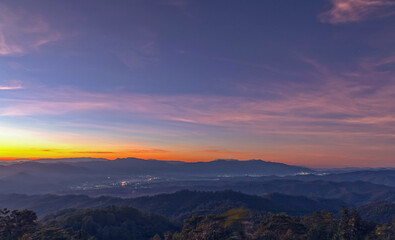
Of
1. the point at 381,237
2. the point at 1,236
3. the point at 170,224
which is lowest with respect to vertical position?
the point at 170,224

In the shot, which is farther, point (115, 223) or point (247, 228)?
point (115, 223)

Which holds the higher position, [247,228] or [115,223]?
[247,228]

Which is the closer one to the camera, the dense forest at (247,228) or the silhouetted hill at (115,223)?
the dense forest at (247,228)

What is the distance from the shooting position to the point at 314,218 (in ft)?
235

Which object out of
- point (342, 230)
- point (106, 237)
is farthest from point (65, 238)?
point (106, 237)

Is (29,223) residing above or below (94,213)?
above

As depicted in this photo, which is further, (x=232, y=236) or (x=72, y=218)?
(x=72, y=218)

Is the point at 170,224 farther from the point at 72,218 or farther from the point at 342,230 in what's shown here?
the point at 342,230

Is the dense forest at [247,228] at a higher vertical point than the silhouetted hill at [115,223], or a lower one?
higher

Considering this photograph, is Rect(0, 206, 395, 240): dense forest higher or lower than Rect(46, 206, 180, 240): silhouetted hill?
higher

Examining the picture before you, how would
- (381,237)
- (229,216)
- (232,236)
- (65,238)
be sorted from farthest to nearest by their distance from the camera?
(381,237) → (65,238) → (229,216) → (232,236)

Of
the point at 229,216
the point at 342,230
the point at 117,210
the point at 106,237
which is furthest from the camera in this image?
the point at 117,210

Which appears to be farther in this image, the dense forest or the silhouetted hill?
the silhouetted hill

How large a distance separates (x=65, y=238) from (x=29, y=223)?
55.3 feet
